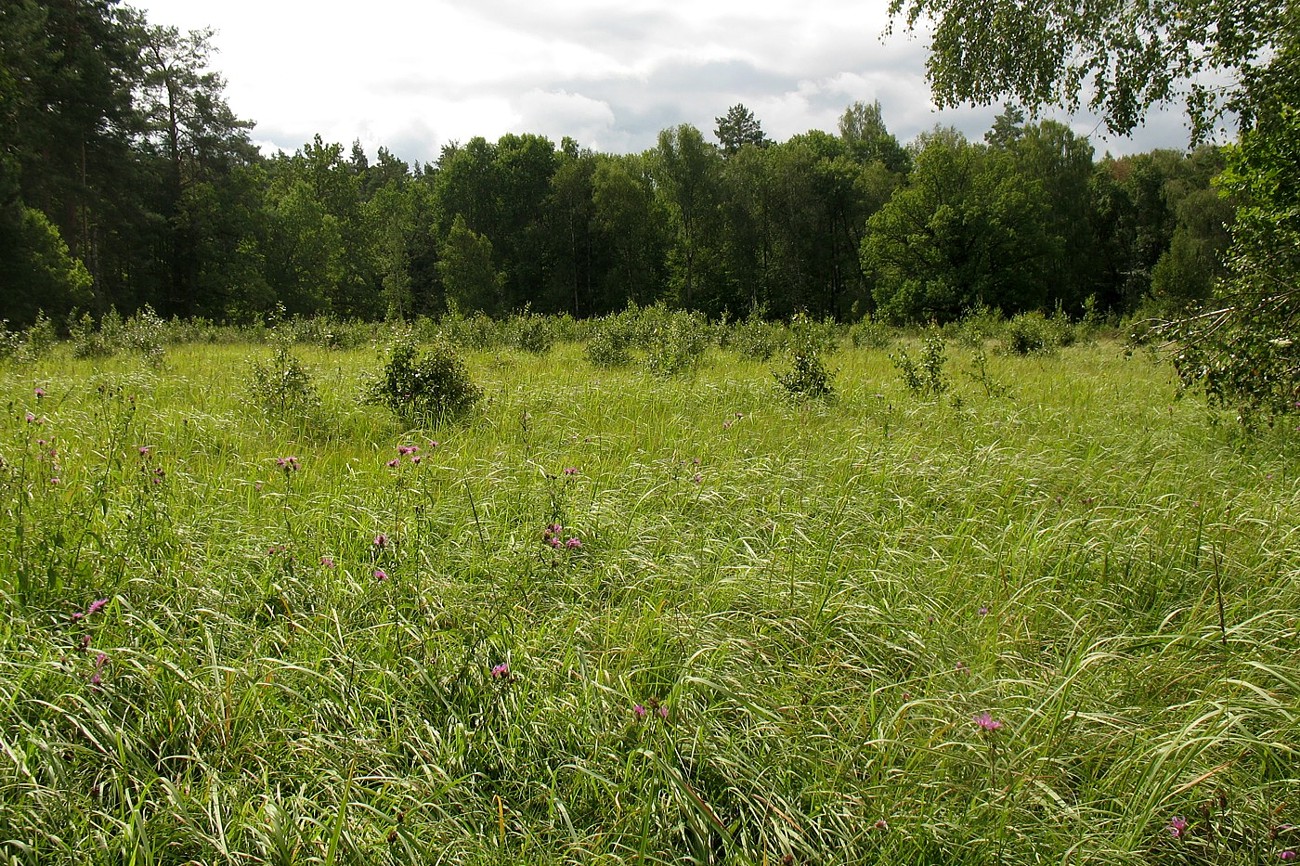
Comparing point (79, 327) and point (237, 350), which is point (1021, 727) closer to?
point (237, 350)

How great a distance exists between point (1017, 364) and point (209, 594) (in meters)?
14.9

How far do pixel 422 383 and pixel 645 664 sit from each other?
5178mm

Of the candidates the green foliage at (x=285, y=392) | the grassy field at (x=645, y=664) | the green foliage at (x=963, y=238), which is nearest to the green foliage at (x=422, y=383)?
the green foliage at (x=285, y=392)

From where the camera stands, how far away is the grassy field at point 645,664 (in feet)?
5.72

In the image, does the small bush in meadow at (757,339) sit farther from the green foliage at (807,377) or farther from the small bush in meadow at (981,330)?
the small bush in meadow at (981,330)

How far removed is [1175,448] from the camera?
5.59 m

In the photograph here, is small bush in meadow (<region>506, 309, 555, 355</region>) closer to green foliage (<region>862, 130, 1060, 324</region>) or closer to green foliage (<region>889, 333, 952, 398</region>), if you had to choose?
green foliage (<region>889, 333, 952, 398</region>)

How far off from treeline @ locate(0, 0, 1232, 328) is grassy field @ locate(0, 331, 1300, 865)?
25.8m

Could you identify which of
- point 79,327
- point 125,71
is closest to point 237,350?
point 79,327

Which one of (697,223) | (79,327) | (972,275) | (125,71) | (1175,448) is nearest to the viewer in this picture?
(1175,448)

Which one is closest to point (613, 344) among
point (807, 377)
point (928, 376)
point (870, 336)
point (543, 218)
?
point (807, 377)

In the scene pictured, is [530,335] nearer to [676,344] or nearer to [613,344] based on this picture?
[613,344]

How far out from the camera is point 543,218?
149 feet

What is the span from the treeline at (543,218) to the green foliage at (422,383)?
22743mm
